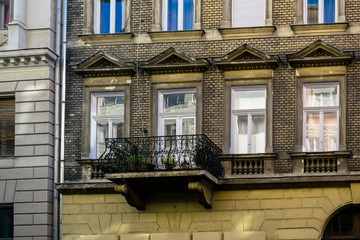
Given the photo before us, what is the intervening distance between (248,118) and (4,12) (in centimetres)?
723

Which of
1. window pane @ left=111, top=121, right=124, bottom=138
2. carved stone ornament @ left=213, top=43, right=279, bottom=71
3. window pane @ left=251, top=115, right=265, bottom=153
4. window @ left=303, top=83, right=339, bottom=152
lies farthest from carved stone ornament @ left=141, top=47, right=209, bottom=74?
window @ left=303, top=83, right=339, bottom=152

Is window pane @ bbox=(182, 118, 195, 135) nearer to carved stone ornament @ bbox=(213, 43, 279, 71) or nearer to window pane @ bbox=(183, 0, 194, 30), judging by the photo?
carved stone ornament @ bbox=(213, 43, 279, 71)

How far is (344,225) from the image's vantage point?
22.0 m

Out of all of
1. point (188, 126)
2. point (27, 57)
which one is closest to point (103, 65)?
point (27, 57)

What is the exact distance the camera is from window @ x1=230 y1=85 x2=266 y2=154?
2270 cm

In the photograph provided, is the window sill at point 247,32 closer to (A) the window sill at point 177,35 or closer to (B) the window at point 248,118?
(A) the window sill at point 177,35

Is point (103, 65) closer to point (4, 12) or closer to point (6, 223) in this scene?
point (4, 12)

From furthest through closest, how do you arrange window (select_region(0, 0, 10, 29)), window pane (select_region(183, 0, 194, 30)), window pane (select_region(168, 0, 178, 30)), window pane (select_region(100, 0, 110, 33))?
1. window (select_region(0, 0, 10, 29))
2. window pane (select_region(100, 0, 110, 33))
3. window pane (select_region(168, 0, 178, 30))
4. window pane (select_region(183, 0, 194, 30))

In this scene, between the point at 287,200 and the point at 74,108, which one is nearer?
the point at 287,200

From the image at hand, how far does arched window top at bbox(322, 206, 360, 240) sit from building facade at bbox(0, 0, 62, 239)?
22.2ft

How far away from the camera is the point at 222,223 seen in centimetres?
2223

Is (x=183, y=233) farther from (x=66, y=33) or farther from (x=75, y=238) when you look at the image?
(x=66, y=33)

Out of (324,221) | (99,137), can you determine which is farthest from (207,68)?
(324,221)

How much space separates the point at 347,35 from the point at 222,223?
5.47 meters
